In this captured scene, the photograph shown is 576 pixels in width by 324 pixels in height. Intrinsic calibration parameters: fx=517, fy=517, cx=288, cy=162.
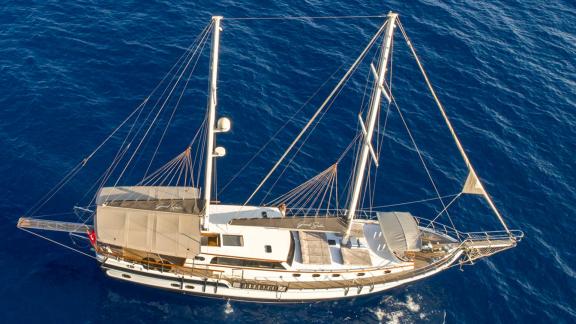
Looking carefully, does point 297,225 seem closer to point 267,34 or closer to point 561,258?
point 561,258

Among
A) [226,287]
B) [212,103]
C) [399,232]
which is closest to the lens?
[212,103]

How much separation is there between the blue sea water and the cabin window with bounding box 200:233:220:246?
615 centimetres

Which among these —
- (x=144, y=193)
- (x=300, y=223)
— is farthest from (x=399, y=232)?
(x=144, y=193)

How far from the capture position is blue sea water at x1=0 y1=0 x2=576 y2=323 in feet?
165

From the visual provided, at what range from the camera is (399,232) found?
4916 centimetres

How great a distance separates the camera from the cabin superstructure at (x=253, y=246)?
46156mm

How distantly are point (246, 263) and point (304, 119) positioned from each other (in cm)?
2563

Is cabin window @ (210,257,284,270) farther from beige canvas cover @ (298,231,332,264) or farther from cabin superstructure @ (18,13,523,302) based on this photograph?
beige canvas cover @ (298,231,332,264)

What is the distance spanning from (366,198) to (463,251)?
12.7 m

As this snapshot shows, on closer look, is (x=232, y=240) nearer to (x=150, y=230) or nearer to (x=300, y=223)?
(x=300, y=223)

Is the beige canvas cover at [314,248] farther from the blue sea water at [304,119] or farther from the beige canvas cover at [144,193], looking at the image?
the beige canvas cover at [144,193]

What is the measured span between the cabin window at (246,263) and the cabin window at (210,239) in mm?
1475

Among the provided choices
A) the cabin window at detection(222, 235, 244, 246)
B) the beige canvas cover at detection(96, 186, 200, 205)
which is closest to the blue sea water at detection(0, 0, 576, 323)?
the cabin window at detection(222, 235, 244, 246)

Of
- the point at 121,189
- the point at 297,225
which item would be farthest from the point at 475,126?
the point at 121,189
